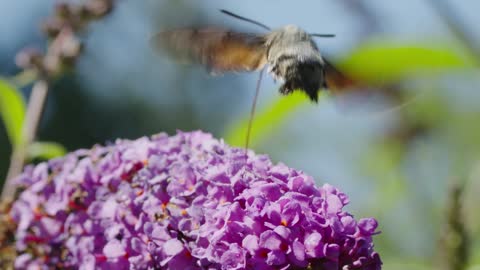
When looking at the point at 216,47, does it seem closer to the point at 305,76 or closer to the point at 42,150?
the point at 305,76

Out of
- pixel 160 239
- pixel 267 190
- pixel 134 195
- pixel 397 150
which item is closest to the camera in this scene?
pixel 267 190

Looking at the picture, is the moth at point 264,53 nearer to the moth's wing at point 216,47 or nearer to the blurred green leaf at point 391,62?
the moth's wing at point 216,47

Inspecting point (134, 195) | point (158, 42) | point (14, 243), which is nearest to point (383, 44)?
point (158, 42)

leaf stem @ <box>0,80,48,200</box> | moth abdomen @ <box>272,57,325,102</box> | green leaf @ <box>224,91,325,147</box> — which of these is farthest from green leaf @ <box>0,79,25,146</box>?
moth abdomen @ <box>272,57,325,102</box>

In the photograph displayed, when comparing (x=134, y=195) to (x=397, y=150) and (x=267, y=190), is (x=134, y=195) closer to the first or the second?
(x=267, y=190)

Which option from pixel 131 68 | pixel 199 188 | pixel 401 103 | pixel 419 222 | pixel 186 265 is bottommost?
pixel 131 68

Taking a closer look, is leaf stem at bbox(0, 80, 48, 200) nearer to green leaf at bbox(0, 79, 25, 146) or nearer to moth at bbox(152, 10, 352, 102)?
green leaf at bbox(0, 79, 25, 146)

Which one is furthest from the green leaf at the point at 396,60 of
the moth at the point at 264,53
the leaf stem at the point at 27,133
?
the leaf stem at the point at 27,133
